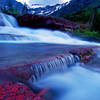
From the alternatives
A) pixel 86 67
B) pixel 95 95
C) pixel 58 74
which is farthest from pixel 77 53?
pixel 95 95

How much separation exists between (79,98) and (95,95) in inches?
21.7

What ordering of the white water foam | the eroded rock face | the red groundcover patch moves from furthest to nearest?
1. the eroded rock face
2. the white water foam
3. the red groundcover patch

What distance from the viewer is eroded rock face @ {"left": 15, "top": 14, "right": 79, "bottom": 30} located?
55.8 feet

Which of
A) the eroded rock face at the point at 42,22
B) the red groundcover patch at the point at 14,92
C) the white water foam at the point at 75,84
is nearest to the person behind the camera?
the red groundcover patch at the point at 14,92

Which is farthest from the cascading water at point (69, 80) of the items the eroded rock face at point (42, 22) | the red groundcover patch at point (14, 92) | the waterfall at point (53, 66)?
the eroded rock face at point (42, 22)

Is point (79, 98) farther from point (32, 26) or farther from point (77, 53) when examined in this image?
point (32, 26)

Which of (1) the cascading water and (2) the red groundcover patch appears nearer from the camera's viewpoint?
(2) the red groundcover patch

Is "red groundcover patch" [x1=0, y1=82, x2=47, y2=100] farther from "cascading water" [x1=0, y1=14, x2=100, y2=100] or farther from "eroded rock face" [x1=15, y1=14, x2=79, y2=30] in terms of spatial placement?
"eroded rock face" [x1=15, y1=14, x2=79, y2=30]

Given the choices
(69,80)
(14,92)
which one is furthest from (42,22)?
(14,92)

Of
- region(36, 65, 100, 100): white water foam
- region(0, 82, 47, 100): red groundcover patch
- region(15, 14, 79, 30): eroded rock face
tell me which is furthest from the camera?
region(15, 14, 79, 30): eroded rock face

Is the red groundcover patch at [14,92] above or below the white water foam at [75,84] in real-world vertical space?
above

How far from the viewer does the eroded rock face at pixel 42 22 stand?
1702cm

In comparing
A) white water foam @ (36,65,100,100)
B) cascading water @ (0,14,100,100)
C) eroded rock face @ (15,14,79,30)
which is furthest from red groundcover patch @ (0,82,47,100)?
eroded rock face @ (15,14,79,30)

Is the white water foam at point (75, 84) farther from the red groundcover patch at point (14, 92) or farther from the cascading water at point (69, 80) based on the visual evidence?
the red groundcover patch at point (14, 92)
